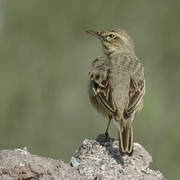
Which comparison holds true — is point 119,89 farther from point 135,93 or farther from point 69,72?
point 69,72

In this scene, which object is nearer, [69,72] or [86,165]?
[86,165]

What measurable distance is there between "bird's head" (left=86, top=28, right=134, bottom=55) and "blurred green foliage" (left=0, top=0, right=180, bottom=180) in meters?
0.70

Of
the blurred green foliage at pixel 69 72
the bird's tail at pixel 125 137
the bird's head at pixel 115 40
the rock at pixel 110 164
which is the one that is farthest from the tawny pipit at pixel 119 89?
the blurred green foliage at pixel 69 72

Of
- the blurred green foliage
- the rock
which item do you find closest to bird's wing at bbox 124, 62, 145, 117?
the rock

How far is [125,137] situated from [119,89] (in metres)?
0.92

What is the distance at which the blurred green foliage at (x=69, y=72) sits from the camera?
10.0 metres

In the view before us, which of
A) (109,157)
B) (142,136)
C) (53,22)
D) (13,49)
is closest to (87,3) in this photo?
(53,22)

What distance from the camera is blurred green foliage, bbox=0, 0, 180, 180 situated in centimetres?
1002

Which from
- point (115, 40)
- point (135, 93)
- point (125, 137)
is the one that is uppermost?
point (115, 40)

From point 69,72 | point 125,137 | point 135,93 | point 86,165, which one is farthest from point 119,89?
point 69,72

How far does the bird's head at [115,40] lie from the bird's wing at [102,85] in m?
1.08

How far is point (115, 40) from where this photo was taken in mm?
9883

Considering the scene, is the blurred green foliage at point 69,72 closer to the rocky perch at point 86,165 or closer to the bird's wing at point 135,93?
the bird's wing at point 135,93

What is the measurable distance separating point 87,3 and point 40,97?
67.7 inches
